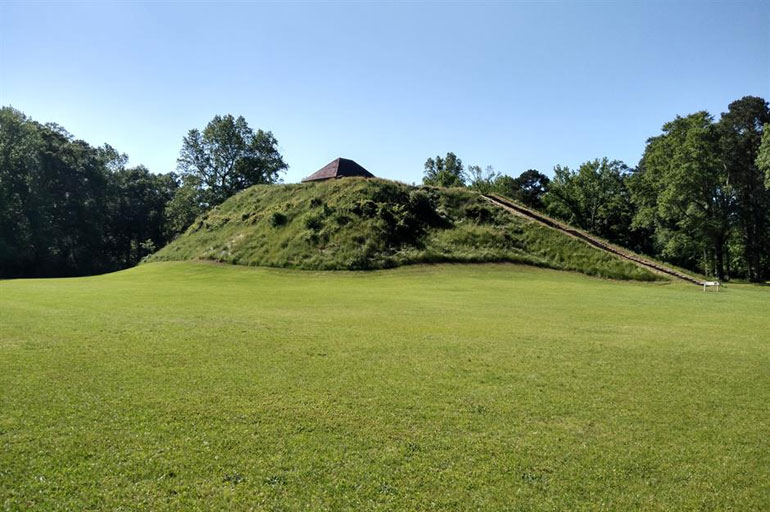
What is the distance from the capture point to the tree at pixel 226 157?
240ft

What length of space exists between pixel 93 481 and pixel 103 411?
188 cm

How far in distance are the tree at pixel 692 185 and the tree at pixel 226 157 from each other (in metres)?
60.1

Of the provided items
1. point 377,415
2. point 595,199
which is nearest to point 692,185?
point 595,199

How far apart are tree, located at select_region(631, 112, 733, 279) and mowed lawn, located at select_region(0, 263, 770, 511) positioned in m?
38.4

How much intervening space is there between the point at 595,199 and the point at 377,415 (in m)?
71.1

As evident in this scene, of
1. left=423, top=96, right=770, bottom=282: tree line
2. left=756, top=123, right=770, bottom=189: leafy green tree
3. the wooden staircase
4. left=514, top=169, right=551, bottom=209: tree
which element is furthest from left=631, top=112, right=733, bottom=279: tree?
left=514, top=169, right=551, bottom=209: tree

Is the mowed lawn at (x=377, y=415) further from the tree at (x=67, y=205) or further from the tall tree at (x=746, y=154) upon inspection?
the tree at (x=67, y=205)

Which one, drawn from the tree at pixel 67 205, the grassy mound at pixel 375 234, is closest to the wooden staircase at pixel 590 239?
the grassy mound at pixel 375 234

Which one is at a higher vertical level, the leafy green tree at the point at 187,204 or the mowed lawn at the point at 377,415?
the leafy green tree at the point at 187,204

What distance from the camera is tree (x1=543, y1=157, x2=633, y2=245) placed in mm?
67938

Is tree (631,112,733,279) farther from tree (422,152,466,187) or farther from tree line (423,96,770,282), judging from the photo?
tree (422,152,466,187)

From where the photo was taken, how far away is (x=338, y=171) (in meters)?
52.5

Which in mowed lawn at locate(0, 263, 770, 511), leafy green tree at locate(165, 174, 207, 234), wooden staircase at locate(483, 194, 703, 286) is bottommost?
mowed lawn at locate(0, 263, 770, 511)

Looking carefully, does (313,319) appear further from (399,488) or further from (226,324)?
(399,488)
